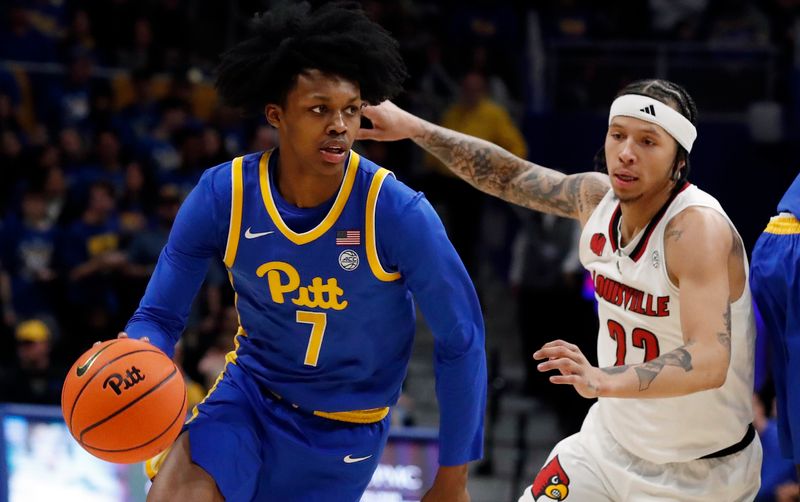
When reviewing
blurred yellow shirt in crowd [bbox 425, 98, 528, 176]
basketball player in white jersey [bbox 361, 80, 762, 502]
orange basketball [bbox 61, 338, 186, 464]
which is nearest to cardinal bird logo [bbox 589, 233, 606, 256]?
basketball player in white jersey [bbox 361, 80, 762, 502]

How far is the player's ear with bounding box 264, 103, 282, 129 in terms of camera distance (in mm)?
4062

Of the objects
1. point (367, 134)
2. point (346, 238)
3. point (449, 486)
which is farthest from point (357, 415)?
point (367, 134)

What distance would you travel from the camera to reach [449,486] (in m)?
4.01

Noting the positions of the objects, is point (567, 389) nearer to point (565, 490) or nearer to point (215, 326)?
point (215, 326)

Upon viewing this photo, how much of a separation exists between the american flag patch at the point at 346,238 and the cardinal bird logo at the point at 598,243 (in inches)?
34.4

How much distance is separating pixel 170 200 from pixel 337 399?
233 inches

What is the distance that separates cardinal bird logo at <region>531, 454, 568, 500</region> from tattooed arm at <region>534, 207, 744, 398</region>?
67 centimetres

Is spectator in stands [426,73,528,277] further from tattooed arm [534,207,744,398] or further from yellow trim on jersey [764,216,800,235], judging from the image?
tattooed arm [534,207,744,398]

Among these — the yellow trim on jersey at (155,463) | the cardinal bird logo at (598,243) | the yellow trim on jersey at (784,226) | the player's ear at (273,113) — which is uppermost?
the player's ear at (273,113)

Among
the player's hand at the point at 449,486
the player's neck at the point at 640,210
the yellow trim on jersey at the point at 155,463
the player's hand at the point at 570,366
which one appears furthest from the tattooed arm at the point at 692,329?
the yellow trim on jersey at the point at 155,463

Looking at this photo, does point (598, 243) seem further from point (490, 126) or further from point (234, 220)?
point (490, 126)

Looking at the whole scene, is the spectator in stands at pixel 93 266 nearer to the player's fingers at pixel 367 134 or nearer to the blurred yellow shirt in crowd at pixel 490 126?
the blurred yellow shirt in crowd at pixel 490 126

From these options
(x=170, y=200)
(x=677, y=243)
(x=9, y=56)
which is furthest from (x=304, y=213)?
(x=9, y=56)

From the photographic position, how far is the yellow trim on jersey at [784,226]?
4.11m
